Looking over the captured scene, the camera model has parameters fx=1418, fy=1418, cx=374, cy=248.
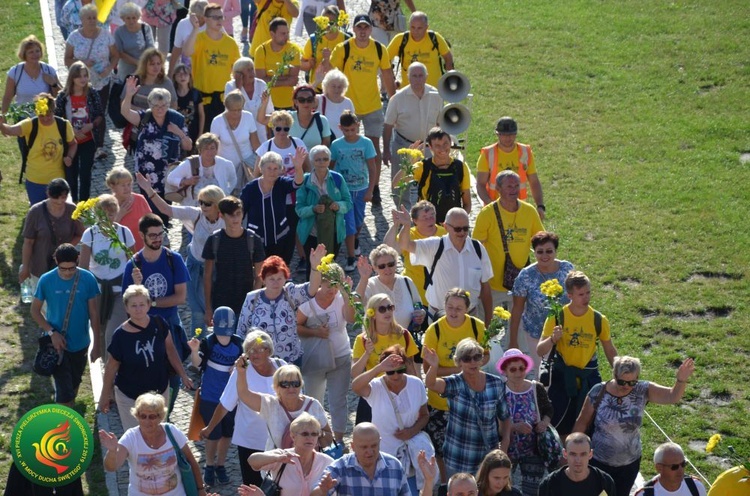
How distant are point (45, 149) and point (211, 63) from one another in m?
2.94

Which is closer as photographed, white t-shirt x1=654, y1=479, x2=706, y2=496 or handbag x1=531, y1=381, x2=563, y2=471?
white t-shirt x1=654, y1=479, x2=706, y2=496

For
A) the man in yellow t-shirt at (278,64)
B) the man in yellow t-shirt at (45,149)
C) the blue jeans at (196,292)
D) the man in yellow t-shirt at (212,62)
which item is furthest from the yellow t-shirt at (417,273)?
the man in yellow t-shirt at (212,62)

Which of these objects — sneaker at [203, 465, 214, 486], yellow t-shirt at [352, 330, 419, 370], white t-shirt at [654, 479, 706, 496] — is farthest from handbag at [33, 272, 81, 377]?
white t-shirt at [654, 479, 706, 496]

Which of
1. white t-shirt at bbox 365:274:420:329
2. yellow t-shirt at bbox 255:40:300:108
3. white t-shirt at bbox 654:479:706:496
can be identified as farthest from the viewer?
yellow t-shirt at bbox 255:40:300:108

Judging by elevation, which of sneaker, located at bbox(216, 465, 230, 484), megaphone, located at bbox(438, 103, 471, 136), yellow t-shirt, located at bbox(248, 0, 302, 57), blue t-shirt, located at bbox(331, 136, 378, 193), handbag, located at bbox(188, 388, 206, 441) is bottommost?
sneaker, located at bbox(216, 465, 230, 484)

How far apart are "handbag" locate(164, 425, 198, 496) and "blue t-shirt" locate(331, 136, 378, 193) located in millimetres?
5710

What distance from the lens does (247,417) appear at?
11258 millimetres

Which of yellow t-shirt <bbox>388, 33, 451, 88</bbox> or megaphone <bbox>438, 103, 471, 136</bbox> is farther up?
yellow t-shirt <bbox>388, 33, 451, 88</bbox>

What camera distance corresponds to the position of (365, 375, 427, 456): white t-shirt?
11.1 metres

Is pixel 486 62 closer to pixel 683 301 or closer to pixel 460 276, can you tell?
pixel 683 301

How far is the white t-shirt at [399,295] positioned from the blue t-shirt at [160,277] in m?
1.75

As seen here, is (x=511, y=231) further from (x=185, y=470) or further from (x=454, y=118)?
(x=185, y=470)

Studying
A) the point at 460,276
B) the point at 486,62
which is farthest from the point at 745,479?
the point at 486,62

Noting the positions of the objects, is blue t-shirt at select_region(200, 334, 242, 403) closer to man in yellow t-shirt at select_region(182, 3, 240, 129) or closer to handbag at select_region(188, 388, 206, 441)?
handbag at select_region(188, 388, 206, 441)
